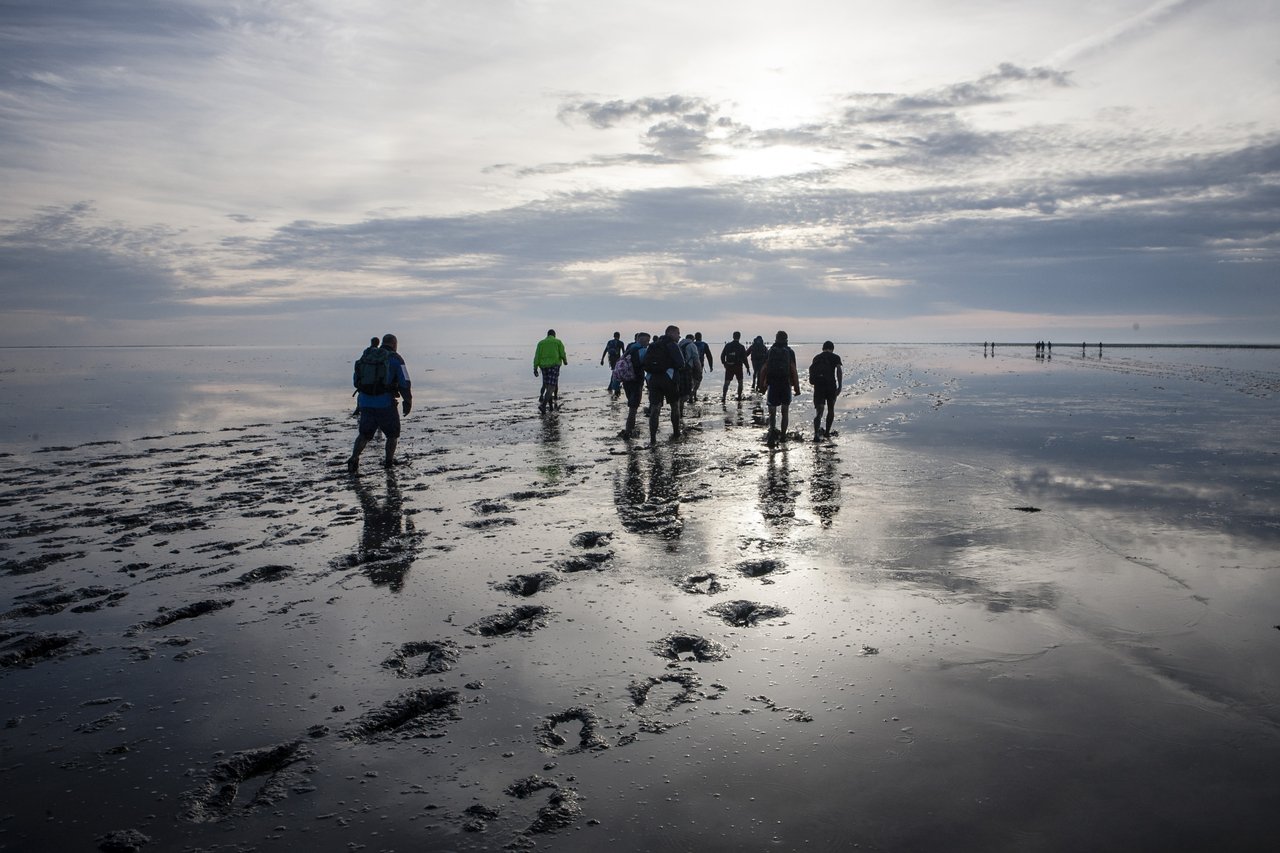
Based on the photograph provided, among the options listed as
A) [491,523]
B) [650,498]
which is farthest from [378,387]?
[650,498]

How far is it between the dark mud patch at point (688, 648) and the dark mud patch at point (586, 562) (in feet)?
6.45

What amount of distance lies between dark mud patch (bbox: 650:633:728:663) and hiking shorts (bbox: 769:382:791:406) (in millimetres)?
11189

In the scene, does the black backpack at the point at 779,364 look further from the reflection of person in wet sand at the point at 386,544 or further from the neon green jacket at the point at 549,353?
the reflection of person in wet sand at the point at 386,544

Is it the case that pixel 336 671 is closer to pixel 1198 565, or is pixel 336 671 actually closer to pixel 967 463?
pixel 1198 565

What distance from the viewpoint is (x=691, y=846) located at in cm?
345

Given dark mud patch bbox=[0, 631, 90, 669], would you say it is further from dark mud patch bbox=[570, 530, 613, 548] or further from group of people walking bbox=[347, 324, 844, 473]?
group of people walking bbox=[347, 324, 844, 473]

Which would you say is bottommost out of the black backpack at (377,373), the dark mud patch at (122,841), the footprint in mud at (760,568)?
the dark mud patch at (122,841)

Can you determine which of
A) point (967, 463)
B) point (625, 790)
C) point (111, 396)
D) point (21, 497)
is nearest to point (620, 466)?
point (967, 463)

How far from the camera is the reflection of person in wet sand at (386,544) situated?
24.5 feet

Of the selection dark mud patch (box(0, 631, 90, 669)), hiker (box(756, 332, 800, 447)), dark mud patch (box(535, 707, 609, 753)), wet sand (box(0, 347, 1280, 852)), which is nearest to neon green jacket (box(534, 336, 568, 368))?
hiker (box(756, 332, 800, 447))

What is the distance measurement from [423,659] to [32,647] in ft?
9.66

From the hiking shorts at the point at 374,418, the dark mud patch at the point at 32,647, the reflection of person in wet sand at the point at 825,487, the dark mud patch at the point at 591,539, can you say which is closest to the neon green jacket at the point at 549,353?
the hiking shorts at the point at 374,418

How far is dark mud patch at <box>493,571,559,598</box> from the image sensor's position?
689 cm

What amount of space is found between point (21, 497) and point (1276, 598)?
15.3 m
